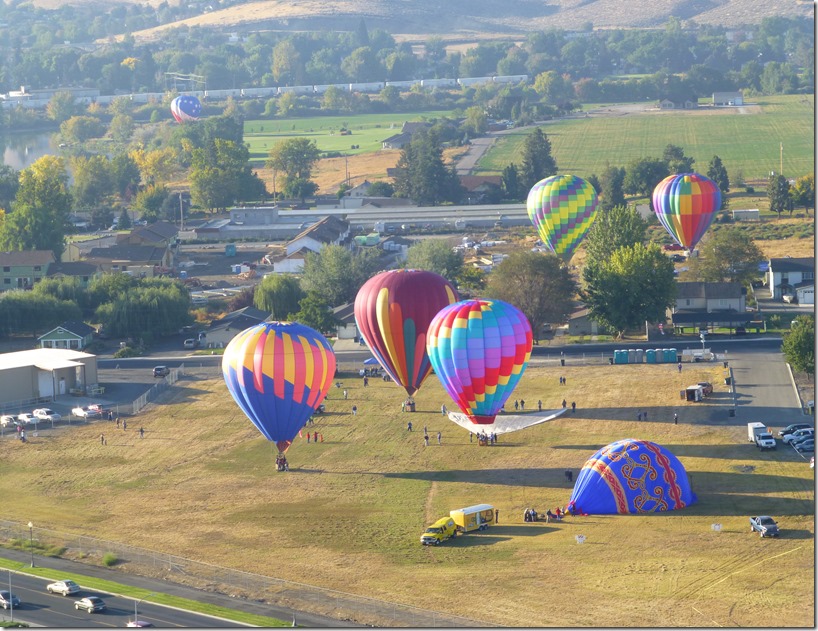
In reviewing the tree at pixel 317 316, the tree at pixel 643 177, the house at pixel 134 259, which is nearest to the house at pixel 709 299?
the tree at pixel 317 316

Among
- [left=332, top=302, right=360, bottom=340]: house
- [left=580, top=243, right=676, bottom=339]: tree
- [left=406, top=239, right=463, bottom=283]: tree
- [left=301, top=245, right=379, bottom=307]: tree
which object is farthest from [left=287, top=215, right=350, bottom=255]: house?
[left=580, top=243, right=676, bottom=339]: tree

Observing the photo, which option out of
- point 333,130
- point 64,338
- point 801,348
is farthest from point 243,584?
point 333,130

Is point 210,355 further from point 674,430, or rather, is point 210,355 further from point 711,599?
point 711,599

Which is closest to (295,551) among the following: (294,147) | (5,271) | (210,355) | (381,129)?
(210,355)

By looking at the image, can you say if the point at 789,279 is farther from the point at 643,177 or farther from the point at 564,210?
the point at 643,177

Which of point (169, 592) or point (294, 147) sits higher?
point (294, 147)

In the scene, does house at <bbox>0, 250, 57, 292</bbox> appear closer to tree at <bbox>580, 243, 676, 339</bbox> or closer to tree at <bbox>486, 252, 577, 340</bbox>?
tree at <bbox>486, 252, 577, 340</bbox>

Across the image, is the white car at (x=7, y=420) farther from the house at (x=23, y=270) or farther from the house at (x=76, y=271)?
the house at (x=23, y=270)
